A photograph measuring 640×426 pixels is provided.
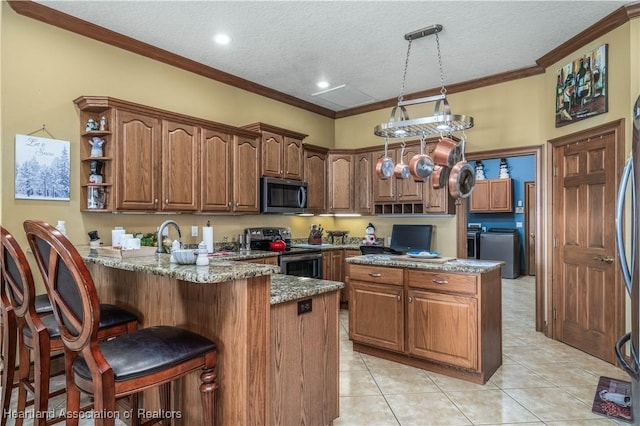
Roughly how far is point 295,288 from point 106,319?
1011 millimetres

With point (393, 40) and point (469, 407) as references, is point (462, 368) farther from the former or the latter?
point (393, 40)

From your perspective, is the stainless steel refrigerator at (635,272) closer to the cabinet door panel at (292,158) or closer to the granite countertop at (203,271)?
the granite countertop at (203,271)

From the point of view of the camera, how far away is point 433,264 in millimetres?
3045

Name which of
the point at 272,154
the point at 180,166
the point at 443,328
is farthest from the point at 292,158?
the point at 443,328

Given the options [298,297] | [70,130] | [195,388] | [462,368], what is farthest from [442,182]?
[70,130]

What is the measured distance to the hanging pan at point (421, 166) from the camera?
3387mm

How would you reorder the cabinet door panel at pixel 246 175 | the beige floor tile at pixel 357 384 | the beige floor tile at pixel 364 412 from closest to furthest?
1. the beige floor tile at pixel 364 412
2. the beige floor tile at pixel 357 384
3. the cabinet door panel at pixel 246 175

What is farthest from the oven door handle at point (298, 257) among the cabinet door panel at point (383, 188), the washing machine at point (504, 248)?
the washing machine at point (504, 248)

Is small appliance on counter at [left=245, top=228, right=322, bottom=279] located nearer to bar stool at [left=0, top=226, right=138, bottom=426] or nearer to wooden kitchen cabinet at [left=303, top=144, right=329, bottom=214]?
wooden kitchen cabinet at [left=303, top=144, right=329, bottom=214]

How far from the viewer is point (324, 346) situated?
2.12m

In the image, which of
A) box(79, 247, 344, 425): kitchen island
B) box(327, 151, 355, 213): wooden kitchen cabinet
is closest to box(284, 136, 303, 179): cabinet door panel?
box(327, 151, 355, 213): wooden kitchen cabinet

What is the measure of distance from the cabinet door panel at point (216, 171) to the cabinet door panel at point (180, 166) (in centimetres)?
9

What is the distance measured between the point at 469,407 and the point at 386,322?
95 cm

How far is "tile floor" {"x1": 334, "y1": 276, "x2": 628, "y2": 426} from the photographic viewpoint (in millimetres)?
2385
